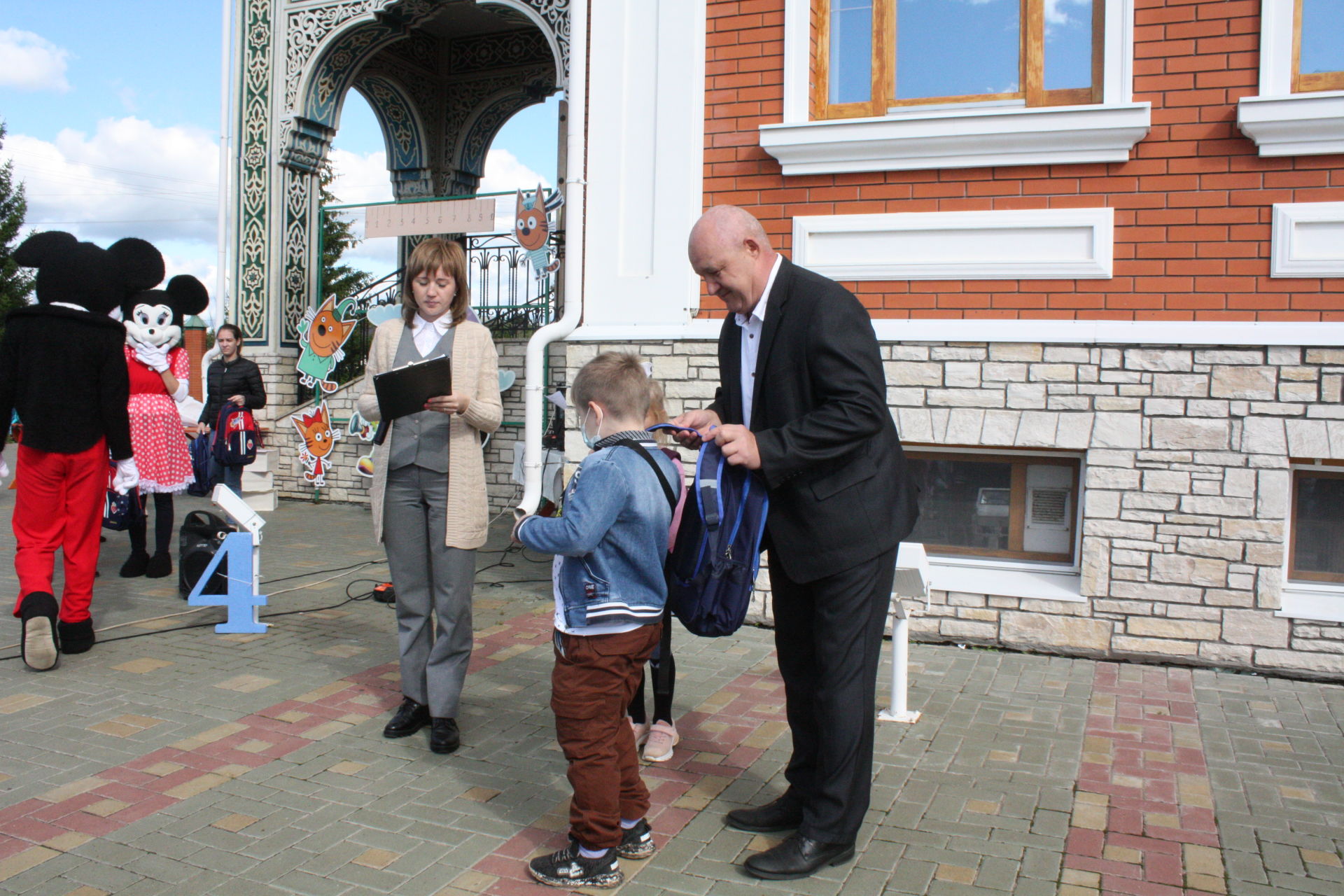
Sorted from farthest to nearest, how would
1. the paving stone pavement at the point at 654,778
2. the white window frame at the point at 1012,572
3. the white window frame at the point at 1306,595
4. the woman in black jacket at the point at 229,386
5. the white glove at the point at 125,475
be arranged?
the woman in black jacket at the point at 229,386, the white window frame at the point at 1012,572, the white glove at the point at 125,475, the white window frame at the point at 1306,595, the paving stone pavement at the point at 654,778

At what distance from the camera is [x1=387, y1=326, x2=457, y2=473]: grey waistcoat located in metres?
4.14

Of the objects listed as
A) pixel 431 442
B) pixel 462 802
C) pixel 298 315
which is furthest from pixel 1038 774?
pixel 298 315

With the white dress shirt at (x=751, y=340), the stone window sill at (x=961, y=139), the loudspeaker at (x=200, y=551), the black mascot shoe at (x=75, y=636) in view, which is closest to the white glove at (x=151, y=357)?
the loudspeaker at (x=200, y=551)

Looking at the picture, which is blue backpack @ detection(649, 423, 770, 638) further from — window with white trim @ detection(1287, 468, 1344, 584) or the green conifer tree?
the green conifer tree

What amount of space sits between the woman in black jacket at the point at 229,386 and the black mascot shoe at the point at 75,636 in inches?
127

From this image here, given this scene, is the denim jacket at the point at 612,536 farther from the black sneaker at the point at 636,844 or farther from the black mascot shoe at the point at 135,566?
the black mascot shoe at the point at 135,566

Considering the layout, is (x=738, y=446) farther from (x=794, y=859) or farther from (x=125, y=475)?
(x=125, y=475)

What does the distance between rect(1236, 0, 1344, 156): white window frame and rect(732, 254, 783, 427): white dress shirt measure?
330 centimetres

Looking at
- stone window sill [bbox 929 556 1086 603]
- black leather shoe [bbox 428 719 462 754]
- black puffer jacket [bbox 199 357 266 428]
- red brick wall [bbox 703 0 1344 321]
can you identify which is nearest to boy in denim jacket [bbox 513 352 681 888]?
black leather shoe [bbox 428 719 462 754]

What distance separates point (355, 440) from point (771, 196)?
278 inches

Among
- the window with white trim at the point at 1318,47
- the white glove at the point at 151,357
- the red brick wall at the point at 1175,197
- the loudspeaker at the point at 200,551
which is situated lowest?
the loudspeaker at the point at 200,551

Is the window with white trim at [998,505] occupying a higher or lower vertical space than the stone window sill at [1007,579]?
higher

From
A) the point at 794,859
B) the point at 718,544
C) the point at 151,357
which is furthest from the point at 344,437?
the point at 794,859

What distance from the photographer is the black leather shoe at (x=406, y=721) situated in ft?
13.8
